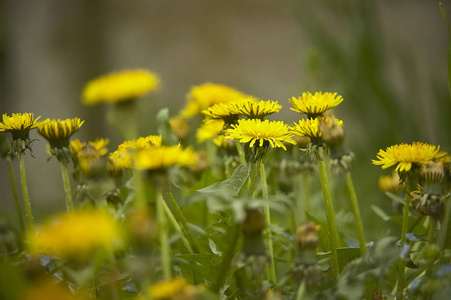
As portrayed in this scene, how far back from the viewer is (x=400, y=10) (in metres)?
1.39

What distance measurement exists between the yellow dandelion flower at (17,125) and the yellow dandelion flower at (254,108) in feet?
0.51

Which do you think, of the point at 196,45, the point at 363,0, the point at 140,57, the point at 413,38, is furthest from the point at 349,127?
the point at 140,57

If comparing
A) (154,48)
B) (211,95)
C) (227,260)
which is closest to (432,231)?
(227,260)

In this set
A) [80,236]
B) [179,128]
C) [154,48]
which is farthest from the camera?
[154,48]

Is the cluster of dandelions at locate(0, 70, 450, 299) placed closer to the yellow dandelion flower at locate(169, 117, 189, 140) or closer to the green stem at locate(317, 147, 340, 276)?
the green stem at locate(317, 147, 340, 276)

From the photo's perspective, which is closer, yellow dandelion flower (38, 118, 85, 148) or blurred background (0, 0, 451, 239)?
yellow dandelion flower (38, 118, 85, 148)

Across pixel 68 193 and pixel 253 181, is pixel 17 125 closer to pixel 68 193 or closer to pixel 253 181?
pixel 68 193

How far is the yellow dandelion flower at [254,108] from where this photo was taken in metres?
0.35

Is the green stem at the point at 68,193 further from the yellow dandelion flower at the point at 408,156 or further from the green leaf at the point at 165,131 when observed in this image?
the yellow dandelion flower at the point at 408,156

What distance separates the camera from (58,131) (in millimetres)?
347

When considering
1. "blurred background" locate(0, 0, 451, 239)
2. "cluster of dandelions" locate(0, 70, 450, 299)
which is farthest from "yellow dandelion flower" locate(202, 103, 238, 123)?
"blurred background" locate(0, 0, 451, 239)

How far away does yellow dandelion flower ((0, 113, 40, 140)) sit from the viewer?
1.11 feet

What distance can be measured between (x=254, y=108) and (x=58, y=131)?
0.15 metres

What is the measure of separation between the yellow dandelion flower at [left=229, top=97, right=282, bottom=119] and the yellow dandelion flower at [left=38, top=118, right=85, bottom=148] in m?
0.12
